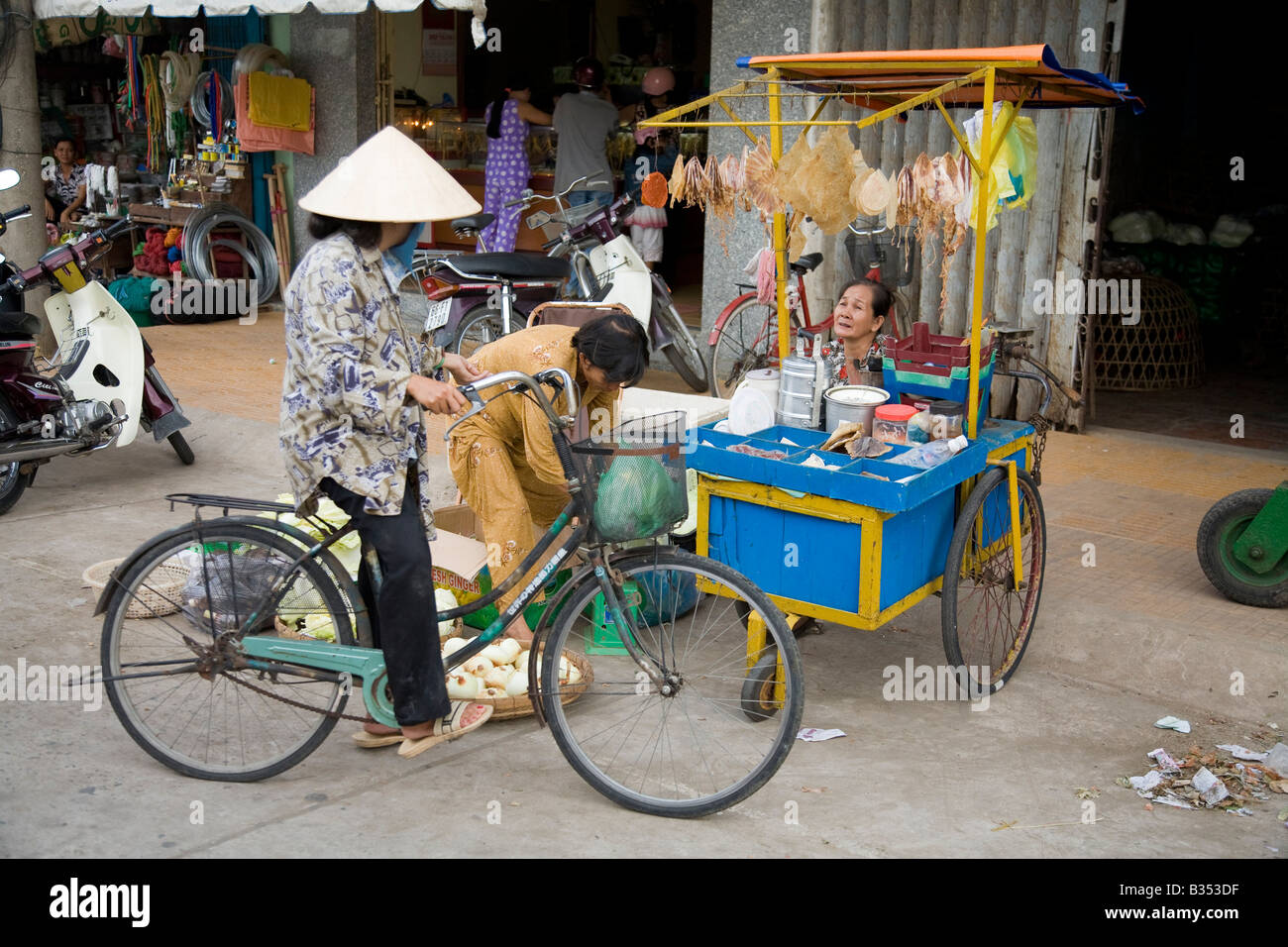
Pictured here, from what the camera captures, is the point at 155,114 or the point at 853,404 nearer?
the point at 853,404

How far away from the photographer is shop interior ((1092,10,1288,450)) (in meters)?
8.59

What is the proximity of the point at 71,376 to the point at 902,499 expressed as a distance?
4.38 meters

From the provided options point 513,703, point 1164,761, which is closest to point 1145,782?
point 1164,761

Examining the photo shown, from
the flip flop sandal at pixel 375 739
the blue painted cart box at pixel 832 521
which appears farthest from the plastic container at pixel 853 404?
the flip flop sandal at pixel 375 739

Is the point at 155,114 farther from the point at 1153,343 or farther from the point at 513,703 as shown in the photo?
the point at 513,703

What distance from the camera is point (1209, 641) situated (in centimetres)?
464

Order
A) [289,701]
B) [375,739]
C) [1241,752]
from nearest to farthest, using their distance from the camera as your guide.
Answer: [289,701], [375,739], [1241,752]

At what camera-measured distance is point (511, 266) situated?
7.89m

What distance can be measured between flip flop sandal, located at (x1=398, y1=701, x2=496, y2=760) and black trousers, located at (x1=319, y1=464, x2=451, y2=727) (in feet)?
0.38

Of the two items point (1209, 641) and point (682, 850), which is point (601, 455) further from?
point (1209, 641)

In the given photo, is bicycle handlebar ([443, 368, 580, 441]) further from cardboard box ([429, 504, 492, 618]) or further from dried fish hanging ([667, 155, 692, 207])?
dried fish hanging ([667, 155, 692, 207])

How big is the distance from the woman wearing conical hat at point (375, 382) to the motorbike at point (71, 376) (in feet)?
10.1

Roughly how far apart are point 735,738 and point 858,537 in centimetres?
75

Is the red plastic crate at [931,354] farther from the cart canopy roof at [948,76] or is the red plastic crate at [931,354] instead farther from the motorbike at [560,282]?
the motorbike at [560,282]
